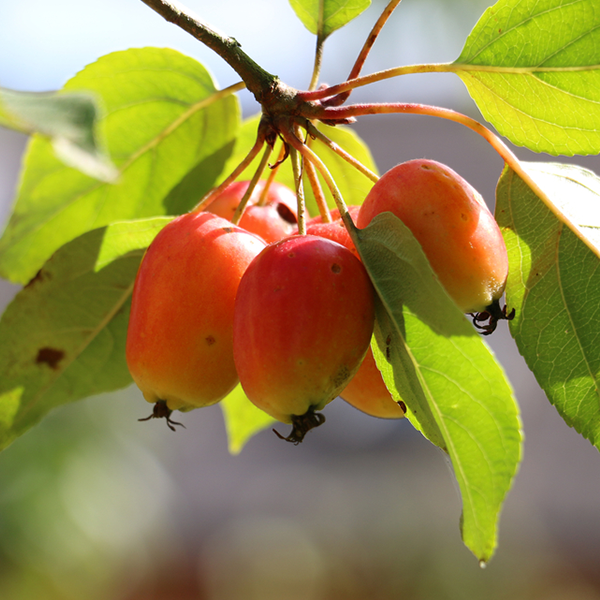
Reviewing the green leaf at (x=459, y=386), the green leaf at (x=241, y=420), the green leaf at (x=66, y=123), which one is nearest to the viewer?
the green leaf at (x=66, y=123)

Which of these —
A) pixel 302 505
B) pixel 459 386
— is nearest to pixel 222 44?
A: pixel 459 386

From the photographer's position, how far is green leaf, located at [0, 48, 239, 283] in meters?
0.74

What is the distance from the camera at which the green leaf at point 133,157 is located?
74 centimetres

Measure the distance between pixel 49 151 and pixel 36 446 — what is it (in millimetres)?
2425

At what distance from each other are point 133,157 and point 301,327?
44 cm

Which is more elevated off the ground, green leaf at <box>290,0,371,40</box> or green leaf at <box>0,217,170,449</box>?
green leaf at <box>290,0,371,40</box>

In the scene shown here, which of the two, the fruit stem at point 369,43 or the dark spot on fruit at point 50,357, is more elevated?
the fruit stem at point 369,43

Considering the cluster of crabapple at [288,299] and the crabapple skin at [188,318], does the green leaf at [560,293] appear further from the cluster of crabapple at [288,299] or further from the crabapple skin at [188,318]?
the crabapple skin at [188,318]

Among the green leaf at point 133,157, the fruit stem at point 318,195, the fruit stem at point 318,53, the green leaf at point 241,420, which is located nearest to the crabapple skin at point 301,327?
the fruit stem at point 318,195

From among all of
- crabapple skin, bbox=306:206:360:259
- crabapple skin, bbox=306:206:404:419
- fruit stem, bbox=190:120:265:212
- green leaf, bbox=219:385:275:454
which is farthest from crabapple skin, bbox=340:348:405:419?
green leaf, bbox=219:385:275:454

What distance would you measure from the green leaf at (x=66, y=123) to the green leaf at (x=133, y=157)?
0.50 m

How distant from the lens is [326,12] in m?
0.63

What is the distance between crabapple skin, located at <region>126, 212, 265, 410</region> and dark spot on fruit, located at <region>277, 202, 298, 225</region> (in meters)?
0.14

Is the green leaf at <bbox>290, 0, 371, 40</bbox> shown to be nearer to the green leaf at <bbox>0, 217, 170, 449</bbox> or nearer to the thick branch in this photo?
the thick branch
